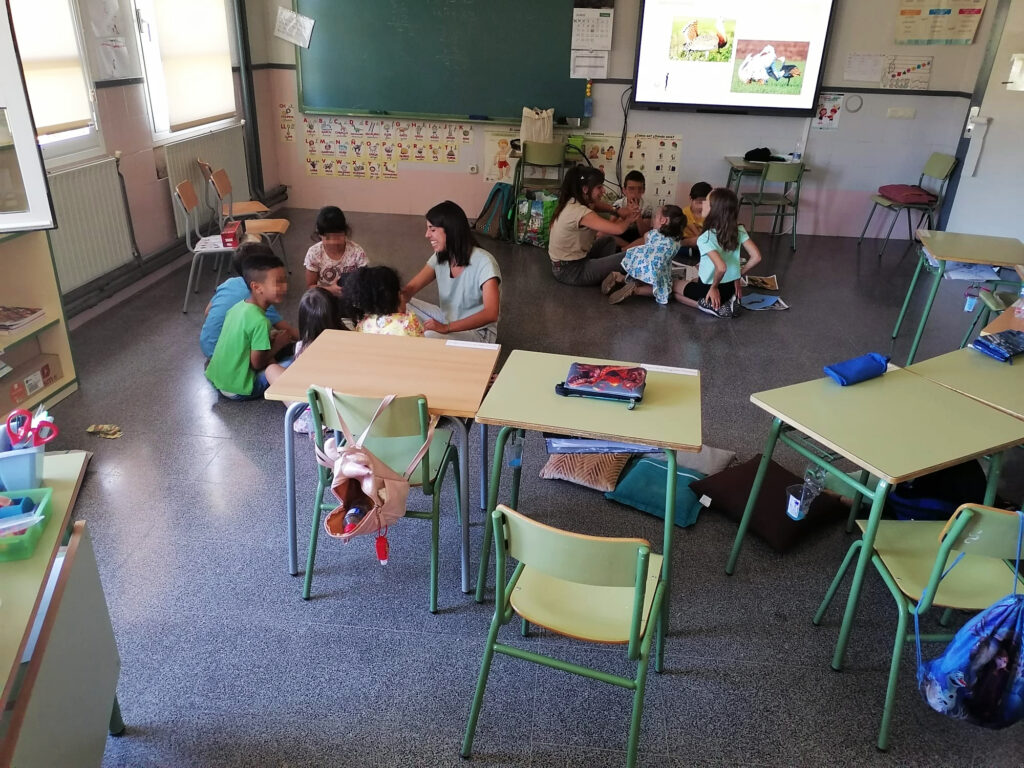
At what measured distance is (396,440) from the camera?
2385 millimetres

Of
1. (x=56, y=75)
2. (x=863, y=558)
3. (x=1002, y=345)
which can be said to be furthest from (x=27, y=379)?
(x=1002, y=345)

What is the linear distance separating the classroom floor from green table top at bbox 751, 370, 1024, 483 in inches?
26.5

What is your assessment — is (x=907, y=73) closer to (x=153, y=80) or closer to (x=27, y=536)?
(x=153, y=80)

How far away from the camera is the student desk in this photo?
127cm

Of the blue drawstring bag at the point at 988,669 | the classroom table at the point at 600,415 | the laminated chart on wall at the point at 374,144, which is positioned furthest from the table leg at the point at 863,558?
the laminated chart on wall at the point at 374,144

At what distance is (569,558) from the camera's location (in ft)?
5.02

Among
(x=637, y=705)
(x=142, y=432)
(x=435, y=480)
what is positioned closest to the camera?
(x=637, y=705)

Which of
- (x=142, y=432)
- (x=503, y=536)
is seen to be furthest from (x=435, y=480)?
(x=142, y=432)

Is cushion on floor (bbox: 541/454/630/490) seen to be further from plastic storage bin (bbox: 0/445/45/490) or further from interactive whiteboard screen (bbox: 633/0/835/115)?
interactive whiteboard screen (bbox: 633/0/835/115)

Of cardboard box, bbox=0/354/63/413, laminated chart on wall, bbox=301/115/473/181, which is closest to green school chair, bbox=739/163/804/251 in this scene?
laminated chart on wall, bbox=301/115/473/181

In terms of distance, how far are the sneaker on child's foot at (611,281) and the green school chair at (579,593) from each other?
11.5ft

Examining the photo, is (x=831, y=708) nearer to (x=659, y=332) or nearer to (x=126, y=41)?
(x=659, y=332)

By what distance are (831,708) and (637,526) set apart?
915mm

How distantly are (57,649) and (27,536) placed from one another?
10.9 inches
